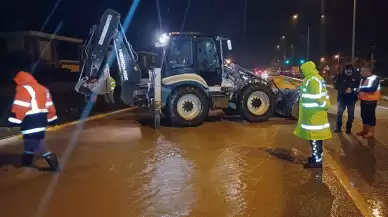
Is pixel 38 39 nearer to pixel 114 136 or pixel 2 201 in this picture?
pixel 114 136

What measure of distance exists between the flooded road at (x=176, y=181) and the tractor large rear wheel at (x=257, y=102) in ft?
7.59

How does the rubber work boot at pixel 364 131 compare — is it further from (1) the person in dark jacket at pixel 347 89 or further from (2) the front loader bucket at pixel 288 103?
(2) the front loader bucket at pixel 288 103

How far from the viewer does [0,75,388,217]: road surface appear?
5.47 m

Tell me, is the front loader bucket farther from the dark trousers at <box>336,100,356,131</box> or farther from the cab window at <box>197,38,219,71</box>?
the cab window at <box>197,38,219,71</box>

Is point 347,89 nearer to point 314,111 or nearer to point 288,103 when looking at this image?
point 288,103

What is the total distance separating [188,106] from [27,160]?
220 inches

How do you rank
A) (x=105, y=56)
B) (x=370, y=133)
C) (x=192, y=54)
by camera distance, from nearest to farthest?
1. (x=370, y=133)
2. (x=192, y=54)
3. (x=105, y=56)

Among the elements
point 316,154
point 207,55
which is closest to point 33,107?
point 316,154

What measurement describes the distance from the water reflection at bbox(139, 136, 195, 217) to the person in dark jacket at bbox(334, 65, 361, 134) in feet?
13.9

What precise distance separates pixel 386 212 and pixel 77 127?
9.09 meters

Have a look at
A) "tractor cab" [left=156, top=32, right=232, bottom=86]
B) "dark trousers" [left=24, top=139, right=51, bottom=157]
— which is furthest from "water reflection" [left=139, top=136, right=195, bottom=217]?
"tractor cab" [left=156, top=32, right=232, bottom=86]

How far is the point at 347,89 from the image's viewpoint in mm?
10109

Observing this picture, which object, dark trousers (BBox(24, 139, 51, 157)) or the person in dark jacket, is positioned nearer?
dark trousers (BBox(24, 139, 51, 157))

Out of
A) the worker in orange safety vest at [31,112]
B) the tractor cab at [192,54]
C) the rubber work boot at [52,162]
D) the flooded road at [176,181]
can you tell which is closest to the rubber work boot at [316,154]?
the flooded road at [176,181]
